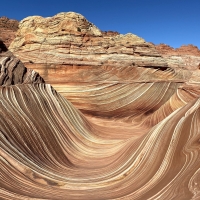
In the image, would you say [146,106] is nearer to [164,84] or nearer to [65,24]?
[164,84]

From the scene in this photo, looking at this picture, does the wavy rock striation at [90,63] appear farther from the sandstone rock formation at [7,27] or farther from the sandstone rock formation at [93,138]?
the sandstone rock formation at [7,27]

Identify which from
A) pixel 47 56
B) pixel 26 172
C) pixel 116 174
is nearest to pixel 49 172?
pixel 26 172

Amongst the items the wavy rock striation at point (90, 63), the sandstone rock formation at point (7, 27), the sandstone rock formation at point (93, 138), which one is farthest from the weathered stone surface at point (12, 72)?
the sandstone rock formation at point (7, 27)

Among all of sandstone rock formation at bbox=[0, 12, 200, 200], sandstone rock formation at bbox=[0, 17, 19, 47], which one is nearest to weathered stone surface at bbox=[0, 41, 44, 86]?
sandstone rock formation at bbox=[0, 12, 200, 200]

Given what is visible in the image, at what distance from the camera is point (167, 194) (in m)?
1.57

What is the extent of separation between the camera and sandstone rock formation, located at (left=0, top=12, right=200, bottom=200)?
1.80m

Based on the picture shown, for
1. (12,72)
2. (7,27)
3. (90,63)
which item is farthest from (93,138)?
(7,27)

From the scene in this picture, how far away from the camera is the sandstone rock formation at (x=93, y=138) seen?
180 cm

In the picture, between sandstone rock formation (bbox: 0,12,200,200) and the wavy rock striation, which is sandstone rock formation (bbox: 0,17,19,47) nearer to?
the wavy rock striation

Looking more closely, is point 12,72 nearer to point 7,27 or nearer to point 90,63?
point 90,63

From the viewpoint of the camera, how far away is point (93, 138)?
354cm

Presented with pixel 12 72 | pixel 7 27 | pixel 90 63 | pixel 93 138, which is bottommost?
pixel 93 138

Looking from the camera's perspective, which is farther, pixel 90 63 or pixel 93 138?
pixel 90 63

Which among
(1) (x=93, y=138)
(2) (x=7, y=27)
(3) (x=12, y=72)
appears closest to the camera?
(3) (x=12, y=72)
